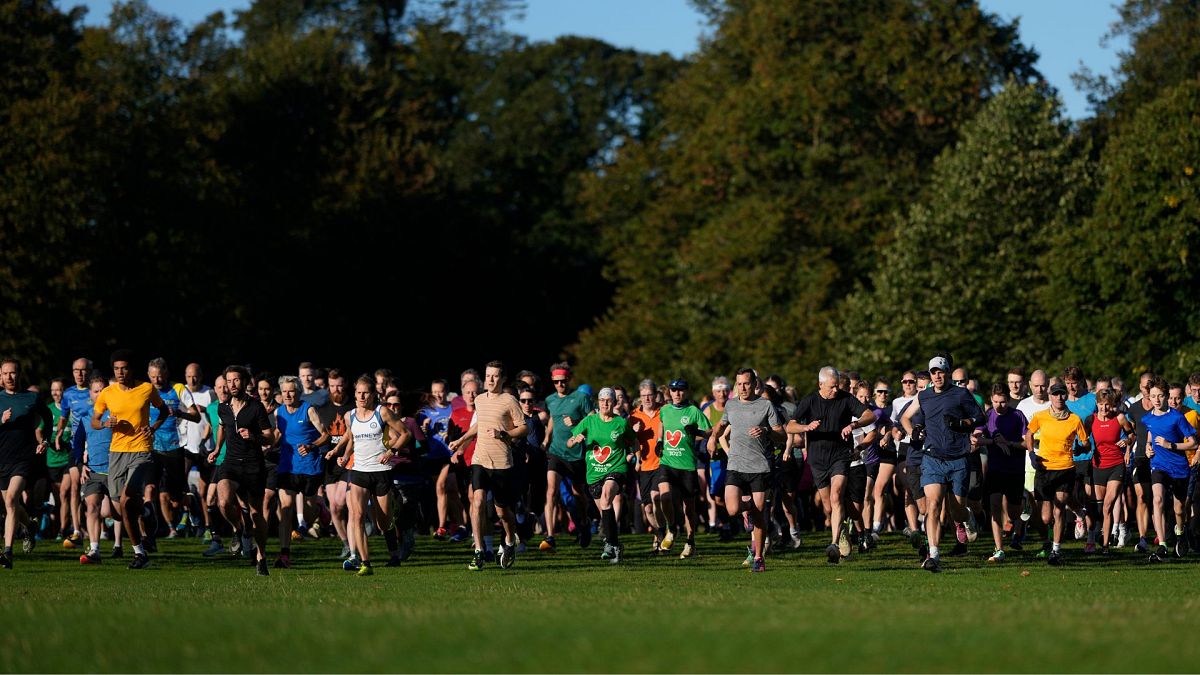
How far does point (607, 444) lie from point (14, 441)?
692cm

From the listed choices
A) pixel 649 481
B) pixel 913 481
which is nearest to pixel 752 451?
pixel 649 481

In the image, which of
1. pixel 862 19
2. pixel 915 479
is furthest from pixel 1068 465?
pixel 862 19

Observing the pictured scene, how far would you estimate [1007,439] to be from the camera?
20906 mm

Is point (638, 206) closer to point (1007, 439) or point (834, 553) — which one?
point (1007, 439)

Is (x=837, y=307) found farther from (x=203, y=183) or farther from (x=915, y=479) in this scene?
(x=915, y=479)

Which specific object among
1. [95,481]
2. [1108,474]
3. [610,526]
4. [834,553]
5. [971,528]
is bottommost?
[834,553]

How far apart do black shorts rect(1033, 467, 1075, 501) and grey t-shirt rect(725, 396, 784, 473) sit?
12.0ft

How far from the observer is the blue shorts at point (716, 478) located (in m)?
25.9

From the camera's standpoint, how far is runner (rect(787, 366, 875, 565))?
1897 cm

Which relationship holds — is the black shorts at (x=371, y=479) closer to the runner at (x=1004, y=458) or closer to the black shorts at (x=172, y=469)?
the black shorts at (x=172, y=469)

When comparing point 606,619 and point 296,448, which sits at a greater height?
point 296,448

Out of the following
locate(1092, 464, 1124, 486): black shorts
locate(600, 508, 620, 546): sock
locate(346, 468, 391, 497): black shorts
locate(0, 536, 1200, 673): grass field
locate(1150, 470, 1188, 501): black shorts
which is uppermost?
locate(346, 468, 391, 497): black shorts

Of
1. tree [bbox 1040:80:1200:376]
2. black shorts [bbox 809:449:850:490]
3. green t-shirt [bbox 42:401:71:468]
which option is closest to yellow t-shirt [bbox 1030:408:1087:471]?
black shorts [bbox 809:449:850:490]

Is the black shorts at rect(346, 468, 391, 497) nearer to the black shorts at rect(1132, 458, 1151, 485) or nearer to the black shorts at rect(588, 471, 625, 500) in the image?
the black shorts at rect(588, 471, 625, 500)
